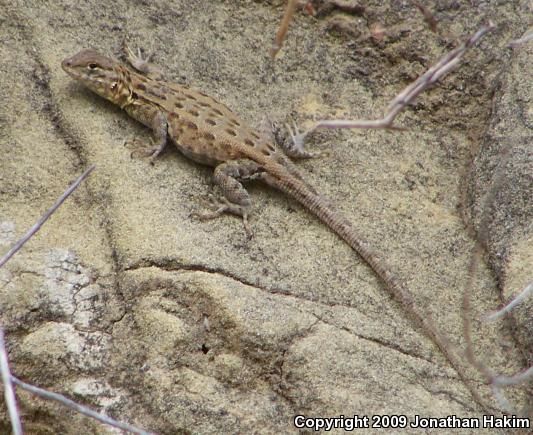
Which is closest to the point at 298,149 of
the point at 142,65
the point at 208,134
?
the point at 208,134

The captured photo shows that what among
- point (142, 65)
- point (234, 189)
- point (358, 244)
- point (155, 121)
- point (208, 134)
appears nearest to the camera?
point (358, 244)

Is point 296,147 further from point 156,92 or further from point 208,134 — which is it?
point 156,92

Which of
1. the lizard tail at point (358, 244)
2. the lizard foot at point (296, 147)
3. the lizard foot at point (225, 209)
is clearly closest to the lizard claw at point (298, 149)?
the lizard foot at point (296, 147)

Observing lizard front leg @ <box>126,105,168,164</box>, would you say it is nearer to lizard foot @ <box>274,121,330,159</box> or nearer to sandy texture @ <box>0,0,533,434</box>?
sandy texture @ <box>0,0,533,434</box>

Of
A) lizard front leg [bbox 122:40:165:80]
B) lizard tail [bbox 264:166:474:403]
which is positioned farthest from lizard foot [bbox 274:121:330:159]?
lizard front leg [bbox 122:40:165:80]

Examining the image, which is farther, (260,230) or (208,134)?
(208,134)

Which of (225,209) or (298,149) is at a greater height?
(298,149)
